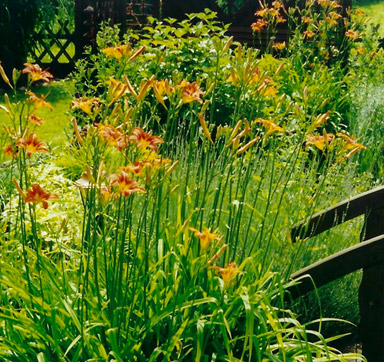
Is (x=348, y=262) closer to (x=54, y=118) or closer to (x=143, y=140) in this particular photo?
(x=143, y=140)

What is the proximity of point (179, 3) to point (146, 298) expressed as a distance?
25.0 ft

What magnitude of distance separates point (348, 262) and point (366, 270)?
0.53ft

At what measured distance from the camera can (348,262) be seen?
2699 millimetres

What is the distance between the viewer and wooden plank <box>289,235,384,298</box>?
266 centimetres

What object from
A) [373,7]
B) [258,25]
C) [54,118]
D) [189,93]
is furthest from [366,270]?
[373,7]

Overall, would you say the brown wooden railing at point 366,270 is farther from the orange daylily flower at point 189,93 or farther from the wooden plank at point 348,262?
the orange daylily flower at point 189,93

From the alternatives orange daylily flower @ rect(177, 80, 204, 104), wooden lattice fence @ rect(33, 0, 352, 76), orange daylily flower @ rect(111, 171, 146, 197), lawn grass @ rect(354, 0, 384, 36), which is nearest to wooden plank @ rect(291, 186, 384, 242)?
orange daylily flower @ rect(177, 80, 204, 104)

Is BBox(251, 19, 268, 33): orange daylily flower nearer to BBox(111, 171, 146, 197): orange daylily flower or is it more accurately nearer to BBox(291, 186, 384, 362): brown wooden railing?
BBox(291, 186, 384, 362): brown wooden railing

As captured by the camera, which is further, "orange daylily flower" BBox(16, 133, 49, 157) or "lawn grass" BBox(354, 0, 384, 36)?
"lawn grass" BBox(354, 0, 384, 36)

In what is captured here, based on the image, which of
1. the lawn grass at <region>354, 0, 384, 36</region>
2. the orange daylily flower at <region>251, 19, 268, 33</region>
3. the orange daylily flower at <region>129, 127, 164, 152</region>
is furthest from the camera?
the lawn grass at <region>354, 0, 384, 36</region>

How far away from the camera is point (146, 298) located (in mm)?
2514

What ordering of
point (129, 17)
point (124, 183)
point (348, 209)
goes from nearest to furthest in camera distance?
point (124, 183)
point (348, 209)
point (129, 17)

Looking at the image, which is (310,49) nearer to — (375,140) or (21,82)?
(375,140)

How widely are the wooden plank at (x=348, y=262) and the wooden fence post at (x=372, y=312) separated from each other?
0.11 m
